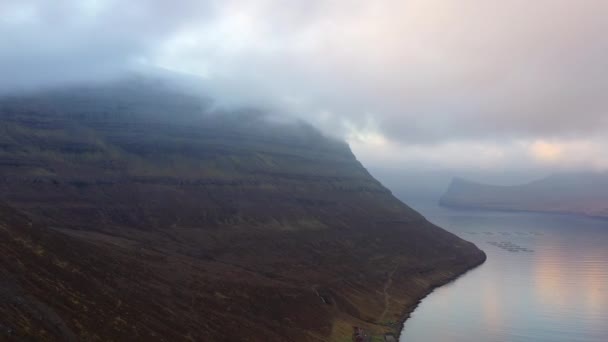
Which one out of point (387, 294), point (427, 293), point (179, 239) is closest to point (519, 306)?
point (427, 293)

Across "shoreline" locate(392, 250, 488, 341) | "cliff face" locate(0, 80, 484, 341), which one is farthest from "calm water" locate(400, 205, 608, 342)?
"cliff face" locate(0, 80, 484, 341)

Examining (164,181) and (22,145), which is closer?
(22,145)

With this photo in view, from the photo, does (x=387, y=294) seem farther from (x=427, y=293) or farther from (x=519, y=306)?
(x=519, y=306)

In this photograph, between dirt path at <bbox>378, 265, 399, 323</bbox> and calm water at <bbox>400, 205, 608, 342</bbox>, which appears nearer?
calm water at <bbox>400, 205, 608, 342</bbox>

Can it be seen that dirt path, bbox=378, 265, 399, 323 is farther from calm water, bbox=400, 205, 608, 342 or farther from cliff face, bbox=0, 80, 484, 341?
calm water, bbox=400, 205, 608, 342

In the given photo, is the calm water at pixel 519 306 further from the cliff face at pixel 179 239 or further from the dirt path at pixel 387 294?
the cliff face at pixel 179 239

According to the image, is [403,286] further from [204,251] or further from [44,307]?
[44,307]

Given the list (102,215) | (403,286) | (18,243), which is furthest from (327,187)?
(18,243)

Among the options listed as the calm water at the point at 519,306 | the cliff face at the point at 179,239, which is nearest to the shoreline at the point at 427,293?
the calm water at the point at 519,306
